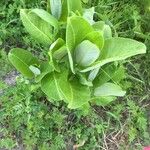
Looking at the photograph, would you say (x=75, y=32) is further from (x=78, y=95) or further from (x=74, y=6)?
(x=78, y=95)

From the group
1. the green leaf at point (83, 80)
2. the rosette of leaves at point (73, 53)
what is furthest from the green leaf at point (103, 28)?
the green leaf at point (83, 80)

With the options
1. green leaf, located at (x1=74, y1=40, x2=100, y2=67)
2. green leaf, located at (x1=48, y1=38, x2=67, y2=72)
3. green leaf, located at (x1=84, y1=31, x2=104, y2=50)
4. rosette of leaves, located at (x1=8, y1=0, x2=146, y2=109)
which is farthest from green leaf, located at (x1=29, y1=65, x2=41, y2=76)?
green leaf, located at (x1=84, y1=31, x2=104, y2=50)

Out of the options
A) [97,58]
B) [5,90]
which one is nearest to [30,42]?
[5,90]

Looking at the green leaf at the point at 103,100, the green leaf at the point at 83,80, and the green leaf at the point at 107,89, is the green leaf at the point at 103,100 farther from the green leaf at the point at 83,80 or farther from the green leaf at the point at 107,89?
the green leaf at the point at 83,80

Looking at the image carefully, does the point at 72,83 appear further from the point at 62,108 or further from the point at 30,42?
the point at 30,42

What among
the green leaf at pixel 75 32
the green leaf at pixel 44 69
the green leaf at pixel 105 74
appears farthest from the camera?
the green leaf at pixel 105 74

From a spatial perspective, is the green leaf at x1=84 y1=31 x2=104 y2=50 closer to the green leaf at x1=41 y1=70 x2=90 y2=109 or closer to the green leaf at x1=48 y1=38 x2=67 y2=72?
the green leaf at x1=48 y1=38 x2=67 y2=72
